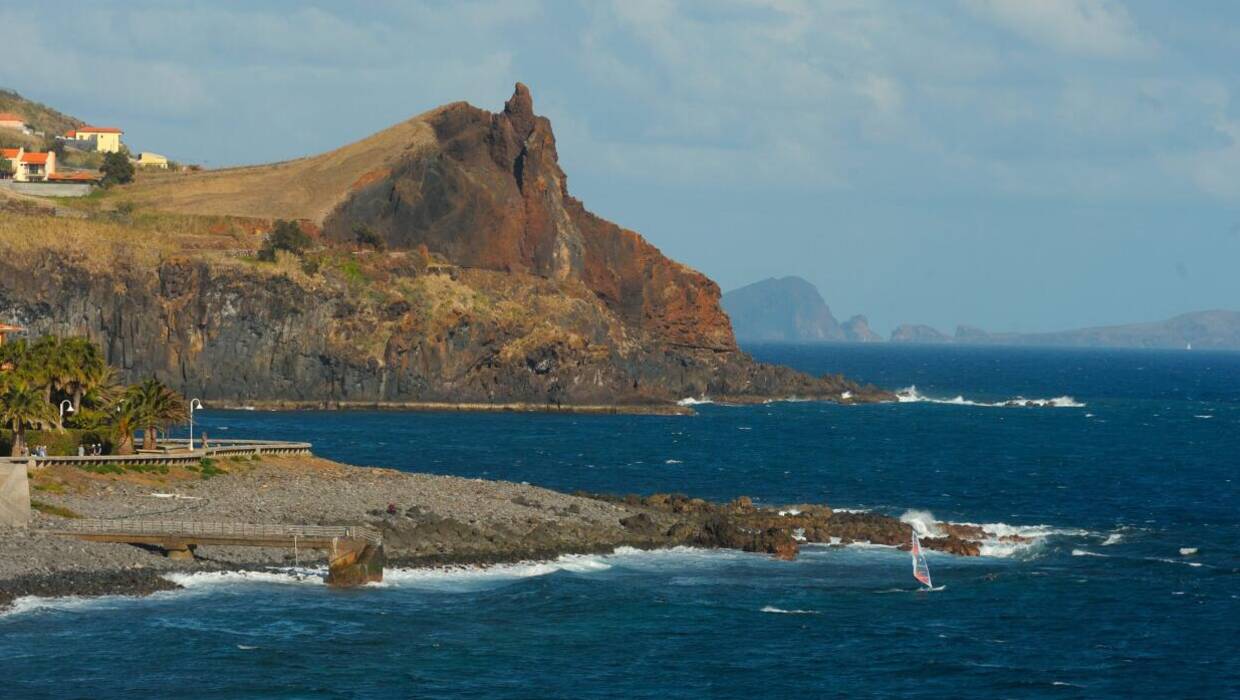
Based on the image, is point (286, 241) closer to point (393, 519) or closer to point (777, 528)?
point (393, 519)

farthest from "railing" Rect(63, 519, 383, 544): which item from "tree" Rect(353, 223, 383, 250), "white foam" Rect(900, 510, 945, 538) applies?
"tree" Rect(353, 223, 383, 250)

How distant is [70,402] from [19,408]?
763 centimetres

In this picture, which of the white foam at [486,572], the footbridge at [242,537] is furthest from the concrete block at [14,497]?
the white foam at [486,572]

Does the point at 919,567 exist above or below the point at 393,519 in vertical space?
below

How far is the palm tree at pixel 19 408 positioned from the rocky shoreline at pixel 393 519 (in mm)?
2944

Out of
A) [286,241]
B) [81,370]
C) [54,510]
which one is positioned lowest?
[54,510]

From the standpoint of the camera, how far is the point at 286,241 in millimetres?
184750

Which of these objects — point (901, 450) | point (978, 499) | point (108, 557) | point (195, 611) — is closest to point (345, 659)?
point (195, 611)

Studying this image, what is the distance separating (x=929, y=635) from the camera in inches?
2579

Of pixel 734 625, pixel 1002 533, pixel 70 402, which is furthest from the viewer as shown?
pixel 70 402

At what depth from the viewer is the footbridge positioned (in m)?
70.2

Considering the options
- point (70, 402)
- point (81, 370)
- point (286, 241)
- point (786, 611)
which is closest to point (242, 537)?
point (786, 611)

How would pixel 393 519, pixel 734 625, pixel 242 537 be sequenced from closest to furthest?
pixel 734 625 → pixel 242 537 → pixel 393 519

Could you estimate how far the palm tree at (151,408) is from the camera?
9144cm
